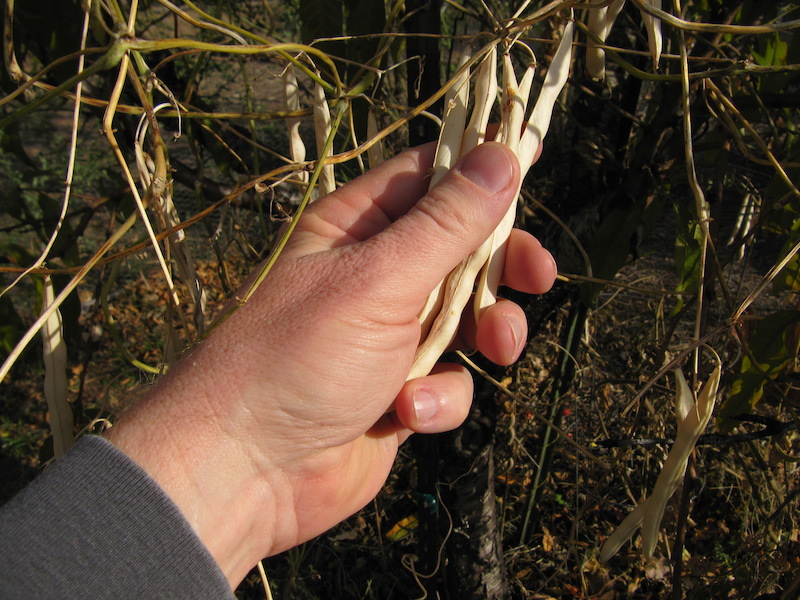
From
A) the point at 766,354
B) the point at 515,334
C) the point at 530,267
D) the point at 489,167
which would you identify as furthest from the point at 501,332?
the point at 766,354

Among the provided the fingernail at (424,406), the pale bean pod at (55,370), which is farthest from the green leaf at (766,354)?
the pale bean pod at (55,370)

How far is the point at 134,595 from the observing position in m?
0.60

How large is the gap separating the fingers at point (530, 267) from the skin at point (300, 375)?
0.12 meters

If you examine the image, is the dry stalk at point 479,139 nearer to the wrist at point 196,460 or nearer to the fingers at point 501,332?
the fingers at point 501,332

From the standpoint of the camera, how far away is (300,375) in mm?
689

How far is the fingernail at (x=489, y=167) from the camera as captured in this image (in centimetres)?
66

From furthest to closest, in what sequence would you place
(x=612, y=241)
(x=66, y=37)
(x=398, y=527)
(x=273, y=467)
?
1. (x=398, y=527)
2. (x=612, y=241)
3. (x=66, y=37)
4. (x=273, y=467)

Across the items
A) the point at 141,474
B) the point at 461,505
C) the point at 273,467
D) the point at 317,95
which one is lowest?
the point at 461,505

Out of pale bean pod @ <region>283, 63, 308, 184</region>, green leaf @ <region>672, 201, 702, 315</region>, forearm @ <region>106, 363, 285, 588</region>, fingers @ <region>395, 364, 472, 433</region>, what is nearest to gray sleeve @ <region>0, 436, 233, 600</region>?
forearm @ <region>106, 363, 285, 588</region>

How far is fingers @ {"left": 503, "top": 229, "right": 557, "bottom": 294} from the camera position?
90 cm

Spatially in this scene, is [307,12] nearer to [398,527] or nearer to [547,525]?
[398,527]

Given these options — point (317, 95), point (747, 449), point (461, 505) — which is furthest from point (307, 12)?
point (747, 449)

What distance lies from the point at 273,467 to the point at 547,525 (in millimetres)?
1042

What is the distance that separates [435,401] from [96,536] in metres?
0.43
